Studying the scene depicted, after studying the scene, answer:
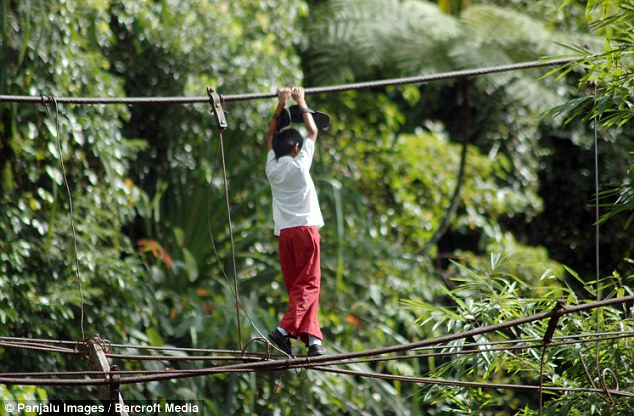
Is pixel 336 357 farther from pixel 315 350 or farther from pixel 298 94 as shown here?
pixel 298 94

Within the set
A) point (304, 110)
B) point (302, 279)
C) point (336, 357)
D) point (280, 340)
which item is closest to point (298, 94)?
point (304, 110)

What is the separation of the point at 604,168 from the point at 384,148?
6.51 ft

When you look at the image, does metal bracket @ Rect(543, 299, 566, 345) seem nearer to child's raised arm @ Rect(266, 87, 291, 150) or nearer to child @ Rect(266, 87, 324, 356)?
child @ Rect(266, 87, 324, 356)

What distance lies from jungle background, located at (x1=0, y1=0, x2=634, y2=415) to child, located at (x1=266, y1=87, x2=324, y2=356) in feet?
2.12

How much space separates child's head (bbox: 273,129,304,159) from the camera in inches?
169

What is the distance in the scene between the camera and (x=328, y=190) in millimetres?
7387

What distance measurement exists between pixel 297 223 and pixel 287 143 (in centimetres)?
33

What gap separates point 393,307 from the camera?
765cm

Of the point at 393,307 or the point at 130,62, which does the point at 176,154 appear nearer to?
the point at 130,62

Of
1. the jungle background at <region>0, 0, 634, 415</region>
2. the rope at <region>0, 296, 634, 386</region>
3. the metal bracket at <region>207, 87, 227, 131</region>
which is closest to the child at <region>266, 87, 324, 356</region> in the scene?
the metal bracket at <region>207, 87, 227, 131</region>

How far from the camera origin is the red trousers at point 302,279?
4.17m

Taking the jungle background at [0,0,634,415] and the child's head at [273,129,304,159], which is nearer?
the child's head at [273,129,304,159]

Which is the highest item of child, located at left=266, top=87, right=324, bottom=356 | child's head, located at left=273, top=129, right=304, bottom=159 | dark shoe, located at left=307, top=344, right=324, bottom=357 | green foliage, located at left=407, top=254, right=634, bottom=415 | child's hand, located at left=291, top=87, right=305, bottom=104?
child's hand, located at left=291, top=87, right=305, bottom=104

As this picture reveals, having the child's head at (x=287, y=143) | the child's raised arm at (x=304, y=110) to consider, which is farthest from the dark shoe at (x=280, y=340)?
the child's raised arm at (x=304, y=110)
